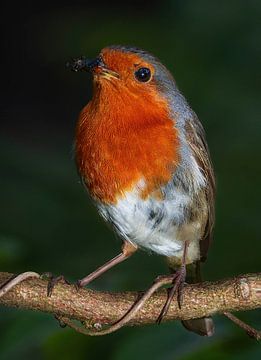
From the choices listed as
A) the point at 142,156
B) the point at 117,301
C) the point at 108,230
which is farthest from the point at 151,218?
the point at 108,230

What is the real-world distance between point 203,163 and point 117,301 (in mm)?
1130

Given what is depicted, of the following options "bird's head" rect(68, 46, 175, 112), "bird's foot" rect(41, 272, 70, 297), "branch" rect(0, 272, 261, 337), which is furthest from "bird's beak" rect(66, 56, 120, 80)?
"branch" rect(0, 272, 261, 337)

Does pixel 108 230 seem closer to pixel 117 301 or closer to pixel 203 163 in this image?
pixel 203 163

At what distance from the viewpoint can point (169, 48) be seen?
6258 millimetres

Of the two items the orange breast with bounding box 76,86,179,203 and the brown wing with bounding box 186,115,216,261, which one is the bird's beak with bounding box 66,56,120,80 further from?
the brown wing with bounding box 186,115,216,261

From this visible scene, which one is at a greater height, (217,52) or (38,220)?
(217,52)

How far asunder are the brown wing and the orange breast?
0.56ft

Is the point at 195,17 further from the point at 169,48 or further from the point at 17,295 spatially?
the point at 17,295

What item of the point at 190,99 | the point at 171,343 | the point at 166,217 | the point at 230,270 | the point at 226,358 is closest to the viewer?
the point at 226,358

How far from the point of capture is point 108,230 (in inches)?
209

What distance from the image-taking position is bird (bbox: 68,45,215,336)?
153 inches

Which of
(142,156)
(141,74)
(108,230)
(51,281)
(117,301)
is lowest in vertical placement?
(108,230)

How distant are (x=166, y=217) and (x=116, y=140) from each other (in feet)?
1.38

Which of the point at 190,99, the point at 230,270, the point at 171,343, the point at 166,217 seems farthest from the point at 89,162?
the point at 190,99
